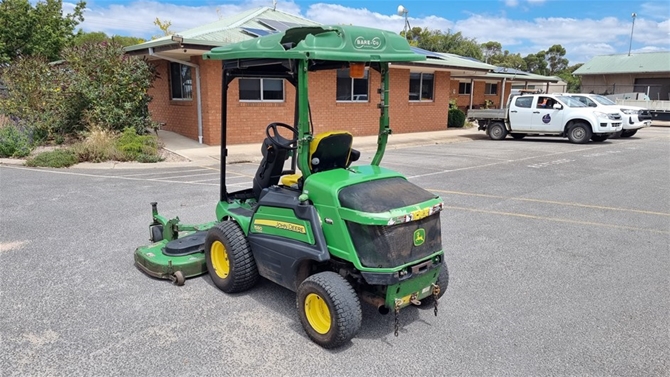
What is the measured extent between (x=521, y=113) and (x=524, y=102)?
44cm

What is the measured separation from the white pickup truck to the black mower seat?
16.5m

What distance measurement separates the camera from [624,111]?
63.3 ft

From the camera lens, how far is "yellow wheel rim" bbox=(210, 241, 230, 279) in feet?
14.1

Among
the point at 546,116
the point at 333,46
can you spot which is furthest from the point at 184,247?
the point at 546,116

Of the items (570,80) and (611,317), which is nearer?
(611,317)

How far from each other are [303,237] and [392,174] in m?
0.88

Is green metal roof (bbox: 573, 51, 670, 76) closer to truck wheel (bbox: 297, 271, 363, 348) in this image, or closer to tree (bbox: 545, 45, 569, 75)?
tree (bbox: 545, 45, 569, 75)

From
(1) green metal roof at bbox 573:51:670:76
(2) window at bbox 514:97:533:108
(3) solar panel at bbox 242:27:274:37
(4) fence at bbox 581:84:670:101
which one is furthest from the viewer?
(4) fence at bbox 581:84:670:101

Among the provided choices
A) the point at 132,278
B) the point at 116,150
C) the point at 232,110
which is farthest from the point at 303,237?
the point at 232,110

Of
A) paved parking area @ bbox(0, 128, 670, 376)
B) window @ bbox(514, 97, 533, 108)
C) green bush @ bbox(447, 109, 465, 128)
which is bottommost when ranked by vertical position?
paved parking area @ bbox(0, 128, 670, 376)

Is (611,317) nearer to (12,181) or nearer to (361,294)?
(361,294)

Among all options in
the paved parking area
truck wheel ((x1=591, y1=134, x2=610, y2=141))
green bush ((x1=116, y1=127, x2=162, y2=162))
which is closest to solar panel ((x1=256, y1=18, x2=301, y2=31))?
green bush ((x1=116, y1=127, x2=162, y2=162))

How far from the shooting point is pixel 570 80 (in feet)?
163

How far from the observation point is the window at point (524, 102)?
1845cm
